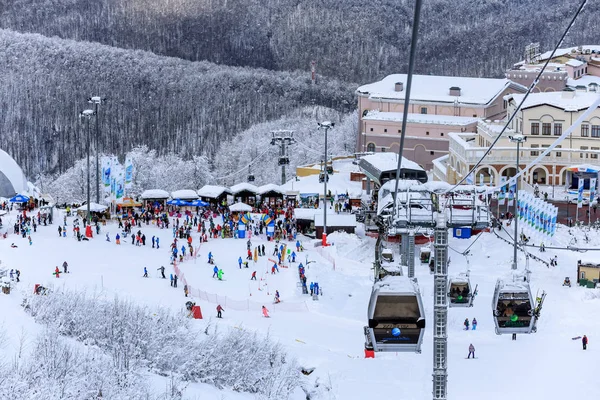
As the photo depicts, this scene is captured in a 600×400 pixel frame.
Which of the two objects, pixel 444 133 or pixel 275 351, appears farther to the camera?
pixel 444 133

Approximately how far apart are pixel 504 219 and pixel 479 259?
3978 mm

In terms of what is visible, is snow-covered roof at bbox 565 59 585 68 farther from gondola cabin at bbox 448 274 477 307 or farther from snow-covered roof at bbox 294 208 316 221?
gondola cabin at bbox 448 274 477 307

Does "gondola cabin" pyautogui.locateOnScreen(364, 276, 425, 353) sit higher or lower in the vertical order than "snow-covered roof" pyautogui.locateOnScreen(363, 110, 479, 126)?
lower

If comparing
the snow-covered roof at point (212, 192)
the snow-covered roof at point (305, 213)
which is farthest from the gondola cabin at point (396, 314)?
the snow-covered roof at point (212, 192)

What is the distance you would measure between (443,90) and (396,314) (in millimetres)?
58534

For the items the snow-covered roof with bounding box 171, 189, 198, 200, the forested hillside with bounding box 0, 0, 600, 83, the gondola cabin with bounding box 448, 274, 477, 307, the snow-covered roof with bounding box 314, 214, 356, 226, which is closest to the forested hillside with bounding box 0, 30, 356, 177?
the forested hillside with bounding box 0, 0, 600, 83

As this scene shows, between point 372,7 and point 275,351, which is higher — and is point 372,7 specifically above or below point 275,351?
above

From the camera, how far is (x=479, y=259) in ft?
→ 139

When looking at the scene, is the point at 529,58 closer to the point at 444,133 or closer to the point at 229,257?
the point at 444,133

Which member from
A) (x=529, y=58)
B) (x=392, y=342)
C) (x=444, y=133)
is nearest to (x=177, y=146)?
(x=529, y=58)

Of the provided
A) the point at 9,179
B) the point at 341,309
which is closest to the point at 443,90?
the point at 341,309

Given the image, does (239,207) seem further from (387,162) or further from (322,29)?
(322,29)

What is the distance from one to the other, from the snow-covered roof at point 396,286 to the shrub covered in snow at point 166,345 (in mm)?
8027

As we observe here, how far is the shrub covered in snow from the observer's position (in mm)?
24906
